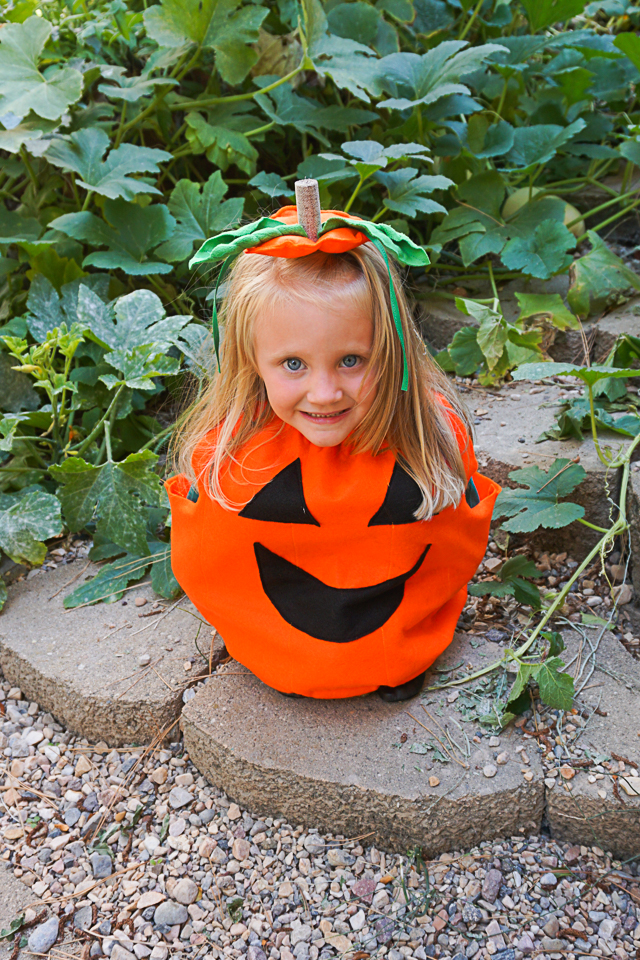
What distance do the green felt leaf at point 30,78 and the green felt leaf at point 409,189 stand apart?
0.82 meters

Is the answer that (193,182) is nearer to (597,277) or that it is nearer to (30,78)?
(30,78)

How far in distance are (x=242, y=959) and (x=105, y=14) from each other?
8.18ft

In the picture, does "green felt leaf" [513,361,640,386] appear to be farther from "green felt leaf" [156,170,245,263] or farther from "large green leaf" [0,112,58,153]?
"large green leaf" [0,112,58,153]

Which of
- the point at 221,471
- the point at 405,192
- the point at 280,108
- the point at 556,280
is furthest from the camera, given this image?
the point at 556,280

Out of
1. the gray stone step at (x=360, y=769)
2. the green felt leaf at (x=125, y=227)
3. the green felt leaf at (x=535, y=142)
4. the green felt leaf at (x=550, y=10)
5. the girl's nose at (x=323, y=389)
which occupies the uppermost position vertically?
the green felt leaf at (x=550, y=10)

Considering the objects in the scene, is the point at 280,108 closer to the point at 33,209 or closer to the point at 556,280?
the point at 33,209

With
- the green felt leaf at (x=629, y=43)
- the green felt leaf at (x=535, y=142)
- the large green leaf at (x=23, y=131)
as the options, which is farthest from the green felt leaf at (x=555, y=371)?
the large green leaf at (x=23, y=131)

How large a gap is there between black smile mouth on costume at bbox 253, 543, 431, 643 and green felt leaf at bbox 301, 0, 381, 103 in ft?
4.22

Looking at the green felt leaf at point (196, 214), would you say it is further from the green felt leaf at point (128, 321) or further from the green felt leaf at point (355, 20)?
the green felt leaf at point (355, 20)

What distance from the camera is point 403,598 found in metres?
1.40

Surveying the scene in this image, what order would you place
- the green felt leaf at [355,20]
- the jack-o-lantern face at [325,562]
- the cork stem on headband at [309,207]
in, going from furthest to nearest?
the green felt leaf at [355,20], the jack-o-lantern face at [325,562], the cork stem on headband at [309,207]

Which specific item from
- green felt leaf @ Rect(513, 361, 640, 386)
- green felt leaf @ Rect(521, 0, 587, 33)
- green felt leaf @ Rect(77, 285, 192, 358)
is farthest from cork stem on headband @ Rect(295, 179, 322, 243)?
green felt leaf @ Rect(521, 0, 587, 33)

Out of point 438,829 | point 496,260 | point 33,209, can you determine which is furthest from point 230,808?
point 496,260

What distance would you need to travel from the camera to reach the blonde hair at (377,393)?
1095mm
